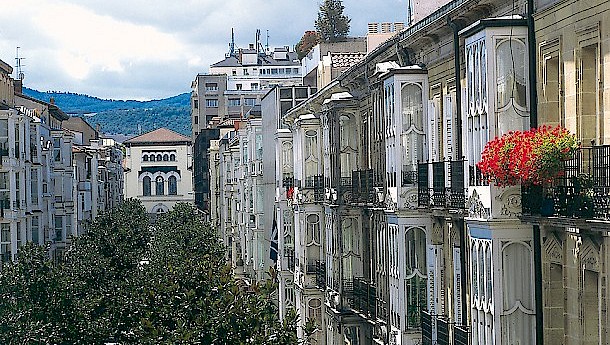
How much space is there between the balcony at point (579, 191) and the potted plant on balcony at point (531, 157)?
75 mm

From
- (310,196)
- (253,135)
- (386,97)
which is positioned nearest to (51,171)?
(253,135)

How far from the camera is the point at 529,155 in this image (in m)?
16.8

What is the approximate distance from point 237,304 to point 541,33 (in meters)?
15.8

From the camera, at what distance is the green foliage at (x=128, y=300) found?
31359mm

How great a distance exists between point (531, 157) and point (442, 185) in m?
6.68

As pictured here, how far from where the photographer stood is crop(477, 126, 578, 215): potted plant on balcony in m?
16.5

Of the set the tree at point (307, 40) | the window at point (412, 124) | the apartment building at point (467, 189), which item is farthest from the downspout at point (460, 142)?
the tree at point (307, 40)

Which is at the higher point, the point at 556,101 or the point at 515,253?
the point at 556,101

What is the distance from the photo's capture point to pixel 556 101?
17578 mm

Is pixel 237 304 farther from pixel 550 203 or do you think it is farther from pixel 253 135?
pixel 253 135

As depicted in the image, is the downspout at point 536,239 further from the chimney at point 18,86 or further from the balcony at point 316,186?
the chimney at point 18,86

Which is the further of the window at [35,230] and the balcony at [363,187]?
the window at [35,230]

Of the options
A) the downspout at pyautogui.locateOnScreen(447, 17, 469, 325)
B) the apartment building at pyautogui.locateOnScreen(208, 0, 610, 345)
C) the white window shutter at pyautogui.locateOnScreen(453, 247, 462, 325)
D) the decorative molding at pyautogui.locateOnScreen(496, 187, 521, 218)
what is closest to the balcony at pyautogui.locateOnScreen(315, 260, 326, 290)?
the apartment building at pyautogui.locateOnScreen(208, 0, 610, 345)

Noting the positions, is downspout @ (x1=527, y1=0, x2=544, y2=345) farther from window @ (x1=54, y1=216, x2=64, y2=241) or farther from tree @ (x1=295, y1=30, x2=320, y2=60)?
tree @ (x1=295, y1=30, x2=320, y2=60)
